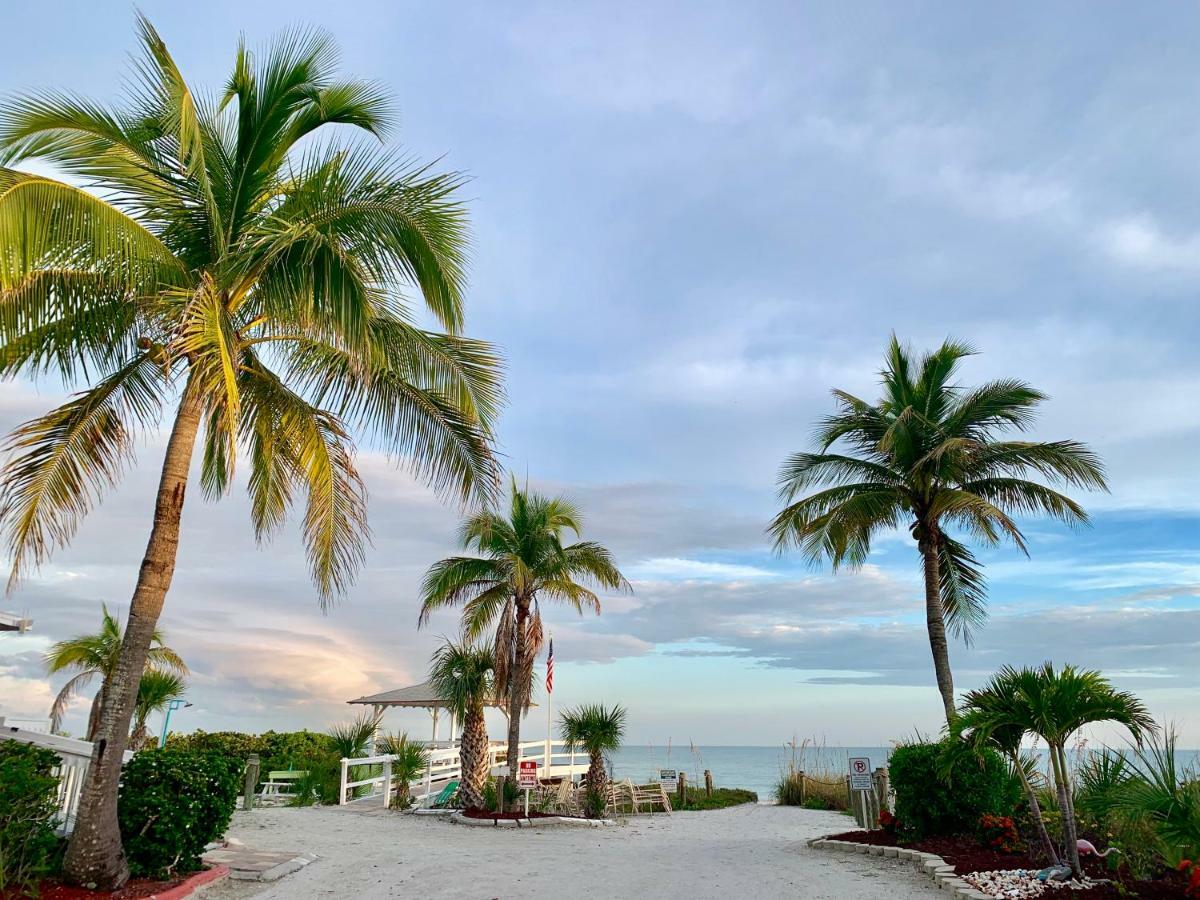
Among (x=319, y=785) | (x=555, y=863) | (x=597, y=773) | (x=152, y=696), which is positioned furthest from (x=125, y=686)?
(x=152, y=696)

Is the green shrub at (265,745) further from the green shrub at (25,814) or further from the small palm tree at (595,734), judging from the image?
the green shrub at (25,814)

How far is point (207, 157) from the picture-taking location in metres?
8.96

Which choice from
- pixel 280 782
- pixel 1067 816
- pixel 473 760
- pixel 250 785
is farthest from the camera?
pixel 280 782

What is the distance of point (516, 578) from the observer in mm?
17922

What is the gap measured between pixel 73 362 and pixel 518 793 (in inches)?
469

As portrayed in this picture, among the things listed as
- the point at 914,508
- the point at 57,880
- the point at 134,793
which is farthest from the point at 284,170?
the point at 914,508

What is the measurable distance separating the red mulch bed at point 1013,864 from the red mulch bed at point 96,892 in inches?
318

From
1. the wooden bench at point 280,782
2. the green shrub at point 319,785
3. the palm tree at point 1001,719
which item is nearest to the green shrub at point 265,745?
the wooden bench at point 280,782

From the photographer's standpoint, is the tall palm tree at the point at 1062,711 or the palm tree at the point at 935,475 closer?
the tall palm tree at the point at 1062,711

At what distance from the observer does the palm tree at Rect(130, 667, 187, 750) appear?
21.8 metres

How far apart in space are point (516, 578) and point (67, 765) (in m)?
9.85

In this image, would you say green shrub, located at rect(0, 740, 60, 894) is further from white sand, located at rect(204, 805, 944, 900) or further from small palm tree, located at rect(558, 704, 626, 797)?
small palm tree, located at rect(558, 704, 626, 797)

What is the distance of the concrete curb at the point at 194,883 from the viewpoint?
25.5 feet

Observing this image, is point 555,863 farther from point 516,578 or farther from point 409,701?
point 409,701
